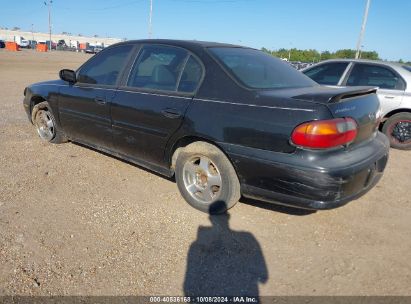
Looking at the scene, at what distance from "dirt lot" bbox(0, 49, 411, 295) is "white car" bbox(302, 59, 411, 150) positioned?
2256 mm

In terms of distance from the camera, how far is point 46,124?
5598 millimetres

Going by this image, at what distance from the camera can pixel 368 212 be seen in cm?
381

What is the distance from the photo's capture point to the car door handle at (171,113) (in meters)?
3.50

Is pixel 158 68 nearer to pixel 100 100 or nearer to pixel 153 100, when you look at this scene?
pixel 153 100

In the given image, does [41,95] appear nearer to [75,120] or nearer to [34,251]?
[75,120]

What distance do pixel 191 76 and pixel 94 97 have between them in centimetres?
146

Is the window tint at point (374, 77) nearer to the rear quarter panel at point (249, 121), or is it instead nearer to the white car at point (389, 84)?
the white car at point (389, 84)

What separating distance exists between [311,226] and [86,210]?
2.19 meters

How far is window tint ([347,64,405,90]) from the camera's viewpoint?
20.7 ft

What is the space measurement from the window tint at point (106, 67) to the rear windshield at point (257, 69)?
4.10ft

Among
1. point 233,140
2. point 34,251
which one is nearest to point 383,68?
point 233,140

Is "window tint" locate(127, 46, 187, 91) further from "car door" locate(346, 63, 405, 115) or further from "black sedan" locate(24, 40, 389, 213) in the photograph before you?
"car door" locate(346, 63, 405, 115)

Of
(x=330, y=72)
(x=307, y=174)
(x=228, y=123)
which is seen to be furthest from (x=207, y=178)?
(x=330, y=72)

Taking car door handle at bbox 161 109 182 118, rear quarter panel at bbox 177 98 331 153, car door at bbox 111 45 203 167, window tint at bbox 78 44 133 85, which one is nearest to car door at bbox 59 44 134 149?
window tint at bbox 78 44 133 85
